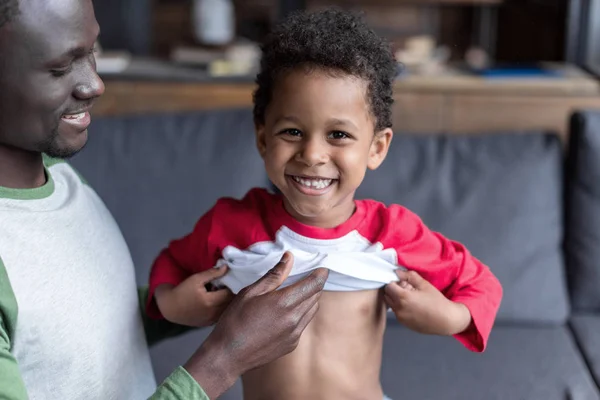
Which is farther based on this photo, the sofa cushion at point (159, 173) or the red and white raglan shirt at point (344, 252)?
the sofa cushion at point (159, 173)

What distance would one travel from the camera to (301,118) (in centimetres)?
116

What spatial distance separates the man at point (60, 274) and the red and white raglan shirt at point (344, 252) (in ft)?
0.34

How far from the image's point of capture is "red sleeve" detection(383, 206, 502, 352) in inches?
50.2

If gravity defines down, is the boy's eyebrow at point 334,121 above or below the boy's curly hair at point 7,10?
below

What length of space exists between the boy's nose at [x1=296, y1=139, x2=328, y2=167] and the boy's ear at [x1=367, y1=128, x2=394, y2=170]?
13 cm

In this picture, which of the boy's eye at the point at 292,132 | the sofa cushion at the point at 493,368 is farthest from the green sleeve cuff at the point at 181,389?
the sofa cushion at the point at 493,368

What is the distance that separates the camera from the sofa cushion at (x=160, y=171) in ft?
6.91

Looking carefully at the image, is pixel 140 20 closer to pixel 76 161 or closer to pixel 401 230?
pixel 76 161

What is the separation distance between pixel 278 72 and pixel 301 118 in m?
0.09

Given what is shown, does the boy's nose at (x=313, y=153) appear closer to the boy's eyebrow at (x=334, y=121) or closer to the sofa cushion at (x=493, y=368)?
the boy's eyebrow at (x=334, y=121)

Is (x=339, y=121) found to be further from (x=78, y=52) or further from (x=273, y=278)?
(x=78, y=52)

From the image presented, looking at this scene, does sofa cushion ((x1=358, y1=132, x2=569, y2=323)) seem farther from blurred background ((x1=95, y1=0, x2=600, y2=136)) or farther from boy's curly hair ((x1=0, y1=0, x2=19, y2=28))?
boy's curly hair ((x1=0, y1=0, x2=19, y2=28))

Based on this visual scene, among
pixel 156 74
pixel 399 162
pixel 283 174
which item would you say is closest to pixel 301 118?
pixel 283 174

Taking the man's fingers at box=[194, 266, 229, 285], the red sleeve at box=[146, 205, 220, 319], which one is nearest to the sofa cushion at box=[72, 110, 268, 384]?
the red sleeve at box=[146, 205, 220, 319]
